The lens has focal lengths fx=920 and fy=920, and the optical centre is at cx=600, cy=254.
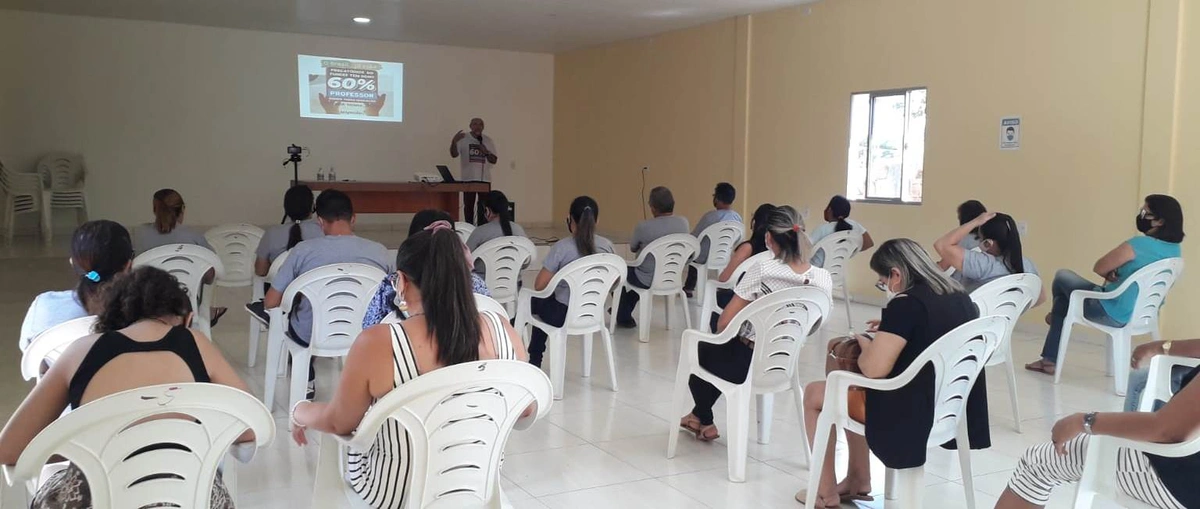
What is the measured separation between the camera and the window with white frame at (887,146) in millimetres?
8070

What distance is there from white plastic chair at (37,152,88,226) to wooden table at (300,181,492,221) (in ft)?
9.18

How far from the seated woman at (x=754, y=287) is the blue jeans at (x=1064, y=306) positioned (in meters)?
2.24

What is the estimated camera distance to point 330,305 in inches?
157

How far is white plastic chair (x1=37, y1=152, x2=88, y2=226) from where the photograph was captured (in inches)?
427

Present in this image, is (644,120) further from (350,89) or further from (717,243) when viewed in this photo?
(717,243)

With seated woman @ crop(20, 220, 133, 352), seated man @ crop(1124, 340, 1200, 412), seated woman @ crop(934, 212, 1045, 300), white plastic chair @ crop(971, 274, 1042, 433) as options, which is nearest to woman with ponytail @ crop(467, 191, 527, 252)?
seated woman @ crop(934, 212, 1045, 300)

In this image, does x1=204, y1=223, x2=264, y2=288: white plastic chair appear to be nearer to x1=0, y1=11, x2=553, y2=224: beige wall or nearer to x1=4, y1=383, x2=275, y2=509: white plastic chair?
x1=4, y1=383, x2=275, y2=509: white plastic chair

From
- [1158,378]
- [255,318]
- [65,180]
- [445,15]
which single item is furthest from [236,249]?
[65,180]

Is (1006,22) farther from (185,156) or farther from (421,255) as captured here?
(185,156)

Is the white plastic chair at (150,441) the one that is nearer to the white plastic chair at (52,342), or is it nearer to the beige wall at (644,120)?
the white plastic chair at (52,342)

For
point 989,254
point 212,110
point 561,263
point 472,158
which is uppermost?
point 212,110

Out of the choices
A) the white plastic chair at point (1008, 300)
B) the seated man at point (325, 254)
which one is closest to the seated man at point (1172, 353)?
the white plastic chair at point (1008, 300)

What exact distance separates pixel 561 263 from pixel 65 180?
874 cm

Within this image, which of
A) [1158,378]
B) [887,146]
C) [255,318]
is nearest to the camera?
[1158,378]
